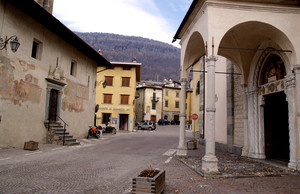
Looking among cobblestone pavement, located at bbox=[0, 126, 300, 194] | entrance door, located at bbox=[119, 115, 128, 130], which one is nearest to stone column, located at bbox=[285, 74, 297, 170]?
cobblestone pavement, located at bbox=[0, 126, 300, 194]

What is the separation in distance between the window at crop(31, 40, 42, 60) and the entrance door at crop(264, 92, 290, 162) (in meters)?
12.1

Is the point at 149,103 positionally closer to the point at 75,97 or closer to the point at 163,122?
the point at 163,122

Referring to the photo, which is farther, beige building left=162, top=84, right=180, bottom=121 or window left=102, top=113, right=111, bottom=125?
beige building left=162, top=84, right=180, bottom=121

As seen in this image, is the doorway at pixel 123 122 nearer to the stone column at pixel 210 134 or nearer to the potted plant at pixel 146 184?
the stone column at pixel 210 134

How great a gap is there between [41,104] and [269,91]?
38.4ft

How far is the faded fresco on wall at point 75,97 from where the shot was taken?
647 inches

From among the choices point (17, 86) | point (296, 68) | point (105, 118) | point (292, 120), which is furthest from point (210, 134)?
point (105, 118)

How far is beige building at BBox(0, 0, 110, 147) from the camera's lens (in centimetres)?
1088

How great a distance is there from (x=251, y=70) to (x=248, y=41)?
1586 mm

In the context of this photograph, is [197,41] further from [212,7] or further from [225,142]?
[225,142]

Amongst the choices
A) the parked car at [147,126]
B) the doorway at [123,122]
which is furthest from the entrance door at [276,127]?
the parked car at [147,126]

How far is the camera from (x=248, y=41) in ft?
34.2

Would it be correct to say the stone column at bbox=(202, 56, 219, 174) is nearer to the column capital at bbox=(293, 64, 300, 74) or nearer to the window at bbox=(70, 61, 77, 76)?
the column capital at bbox=(293, 64, 300, 74)

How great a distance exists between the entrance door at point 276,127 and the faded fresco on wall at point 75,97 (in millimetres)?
12345
